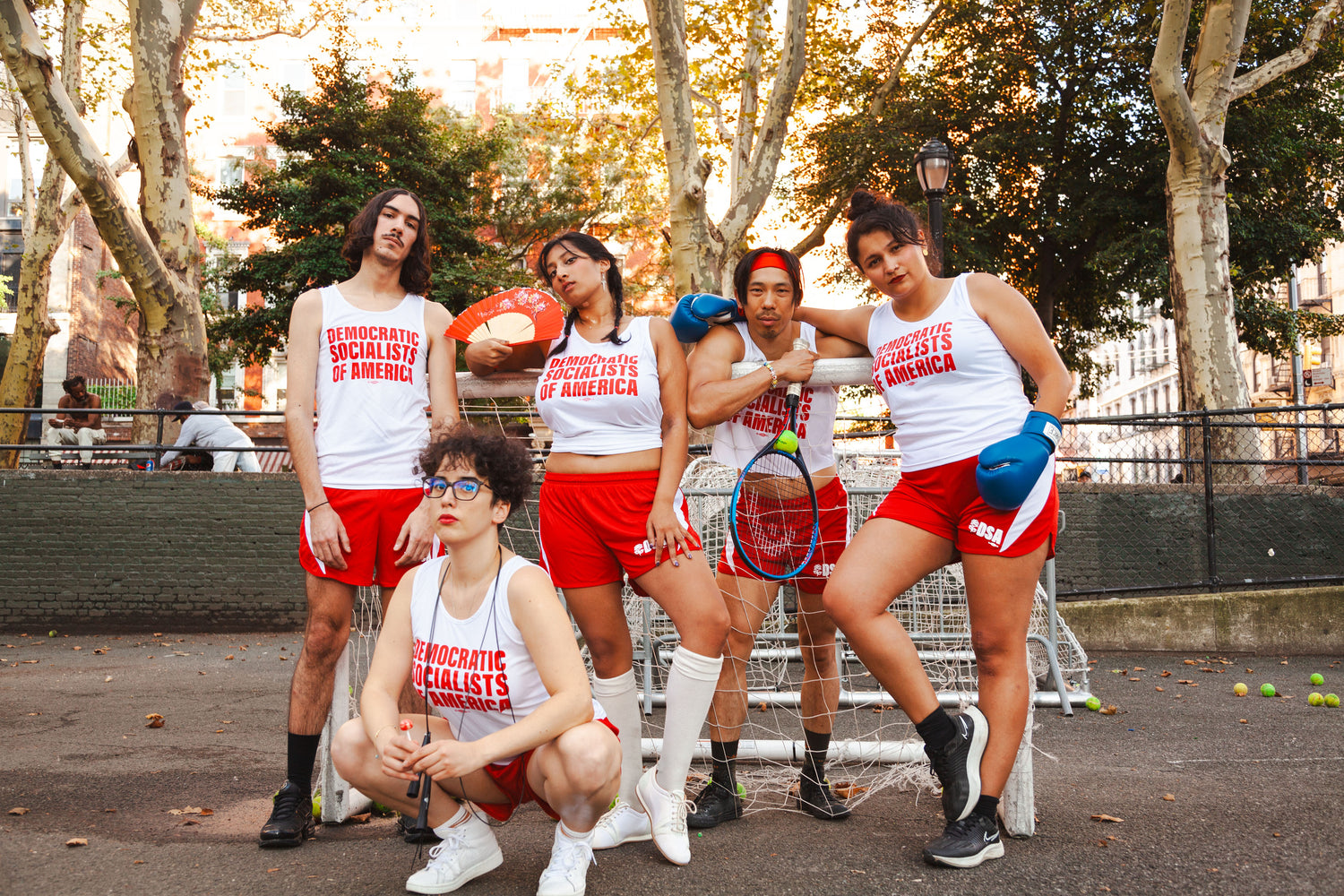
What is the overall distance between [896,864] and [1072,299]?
19.8 m

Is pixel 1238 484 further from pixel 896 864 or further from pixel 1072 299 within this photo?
pixel 1072 299

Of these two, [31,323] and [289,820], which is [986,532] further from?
[31,323]

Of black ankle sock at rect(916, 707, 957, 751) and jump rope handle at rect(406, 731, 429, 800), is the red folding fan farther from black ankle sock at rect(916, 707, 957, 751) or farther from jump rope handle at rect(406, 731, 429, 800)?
black ankle sock at rect(916, 707, 957, 751)

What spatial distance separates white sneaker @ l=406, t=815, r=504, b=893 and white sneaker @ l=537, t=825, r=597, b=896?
0.61 ft

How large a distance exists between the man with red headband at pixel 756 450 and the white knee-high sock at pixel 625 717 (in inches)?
10.9

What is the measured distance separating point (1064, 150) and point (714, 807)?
732 inches

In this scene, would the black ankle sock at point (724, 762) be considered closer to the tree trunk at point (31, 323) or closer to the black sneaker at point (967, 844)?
the black sneaker at point (967, 844)

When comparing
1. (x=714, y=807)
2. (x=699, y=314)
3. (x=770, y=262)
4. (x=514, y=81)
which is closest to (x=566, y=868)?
(x=714, y=807)

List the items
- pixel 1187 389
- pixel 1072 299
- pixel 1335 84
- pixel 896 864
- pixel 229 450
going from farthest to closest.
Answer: pixel 1072 299
pixel 1335 84
pixel 1187 389
pixel 229 450
pixel 896 864

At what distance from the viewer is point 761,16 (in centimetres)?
1304

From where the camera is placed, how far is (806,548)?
11.2ft

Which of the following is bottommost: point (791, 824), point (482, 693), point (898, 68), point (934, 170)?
point (791, 824)

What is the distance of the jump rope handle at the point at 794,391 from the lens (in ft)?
10.8

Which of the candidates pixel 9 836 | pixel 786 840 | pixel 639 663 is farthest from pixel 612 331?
pixel 639 663
